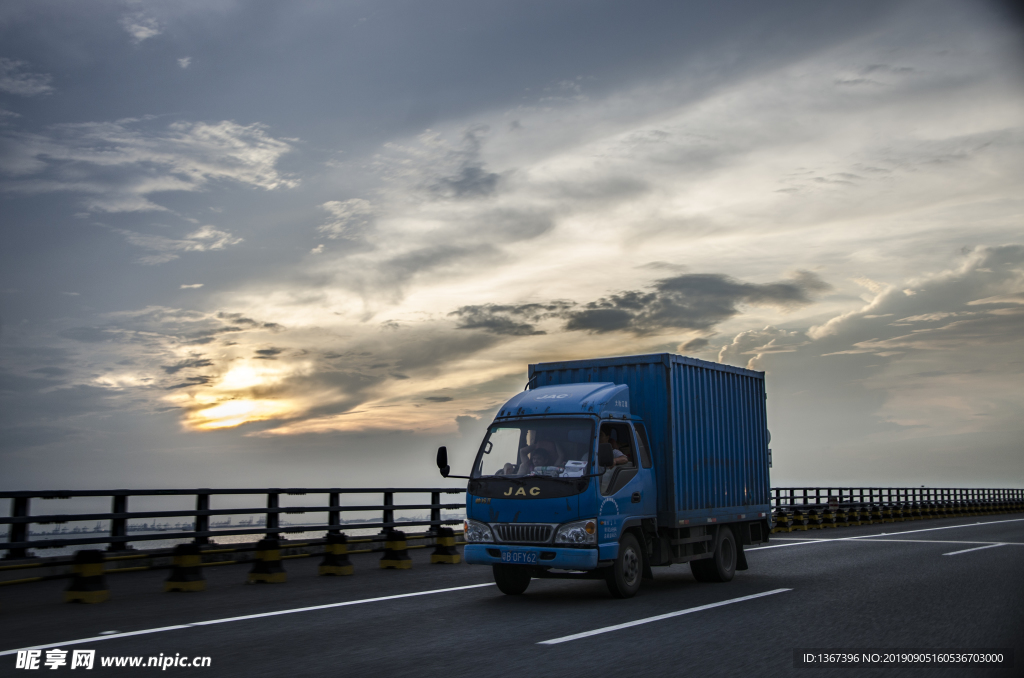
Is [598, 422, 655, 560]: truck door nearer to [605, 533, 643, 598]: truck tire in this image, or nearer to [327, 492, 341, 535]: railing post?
[605, 533, 643, 598]: truck tire

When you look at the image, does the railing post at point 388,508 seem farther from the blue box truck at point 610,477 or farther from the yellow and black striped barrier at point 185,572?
the blue box truck at point 610,477

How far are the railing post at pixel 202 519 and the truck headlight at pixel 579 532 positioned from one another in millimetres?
7802

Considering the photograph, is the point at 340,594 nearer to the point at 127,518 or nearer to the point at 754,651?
the point at 127,518

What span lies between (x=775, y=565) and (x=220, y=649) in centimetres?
1152

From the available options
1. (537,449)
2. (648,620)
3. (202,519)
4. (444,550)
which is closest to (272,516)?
(202,519)

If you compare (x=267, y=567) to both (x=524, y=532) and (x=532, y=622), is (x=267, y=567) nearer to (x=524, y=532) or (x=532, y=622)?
(x=524, y=532)

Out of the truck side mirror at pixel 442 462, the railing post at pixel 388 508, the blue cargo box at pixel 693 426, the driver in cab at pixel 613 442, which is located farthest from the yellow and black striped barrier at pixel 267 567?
the driver in cab at pixel 613 442

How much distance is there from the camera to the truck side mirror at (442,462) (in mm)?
11983

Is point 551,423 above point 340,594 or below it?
above

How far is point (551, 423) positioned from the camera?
1168cm

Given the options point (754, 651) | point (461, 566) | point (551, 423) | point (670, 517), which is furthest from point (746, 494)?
point (754, 651)

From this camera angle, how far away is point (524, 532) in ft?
36.2

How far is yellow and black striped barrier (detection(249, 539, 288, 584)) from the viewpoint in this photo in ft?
45.2

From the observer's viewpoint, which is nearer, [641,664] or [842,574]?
[641,664]
